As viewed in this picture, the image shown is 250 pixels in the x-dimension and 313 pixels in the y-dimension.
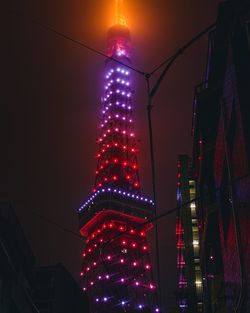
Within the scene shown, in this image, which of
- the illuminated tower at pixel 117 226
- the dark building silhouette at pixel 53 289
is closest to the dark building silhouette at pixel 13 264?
the dark building silhouette at pixel 53 289

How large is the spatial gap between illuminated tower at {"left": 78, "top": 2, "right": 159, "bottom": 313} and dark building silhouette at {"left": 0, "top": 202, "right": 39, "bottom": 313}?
5486cm

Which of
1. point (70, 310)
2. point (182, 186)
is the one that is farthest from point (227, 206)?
point (182, 186)

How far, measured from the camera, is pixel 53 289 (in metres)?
27.1

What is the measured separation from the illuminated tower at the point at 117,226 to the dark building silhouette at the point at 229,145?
2162 inches

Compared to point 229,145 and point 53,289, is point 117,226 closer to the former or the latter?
point 53,289

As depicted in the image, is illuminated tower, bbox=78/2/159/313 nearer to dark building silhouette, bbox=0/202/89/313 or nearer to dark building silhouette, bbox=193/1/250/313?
dark building silhouette, bbox=0/202/89/313

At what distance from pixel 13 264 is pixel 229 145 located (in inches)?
392

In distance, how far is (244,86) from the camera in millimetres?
14617

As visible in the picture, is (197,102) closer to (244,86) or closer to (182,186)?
(244,86)

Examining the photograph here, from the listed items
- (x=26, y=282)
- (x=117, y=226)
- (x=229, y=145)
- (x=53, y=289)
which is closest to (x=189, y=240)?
(x=53, y=289)

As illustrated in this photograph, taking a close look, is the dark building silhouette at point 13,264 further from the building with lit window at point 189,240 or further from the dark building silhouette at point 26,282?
the building with lit window at point 189,240

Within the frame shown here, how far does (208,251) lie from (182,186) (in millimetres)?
19861

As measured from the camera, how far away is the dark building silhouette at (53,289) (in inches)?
1053

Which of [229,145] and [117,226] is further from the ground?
[117,226]
